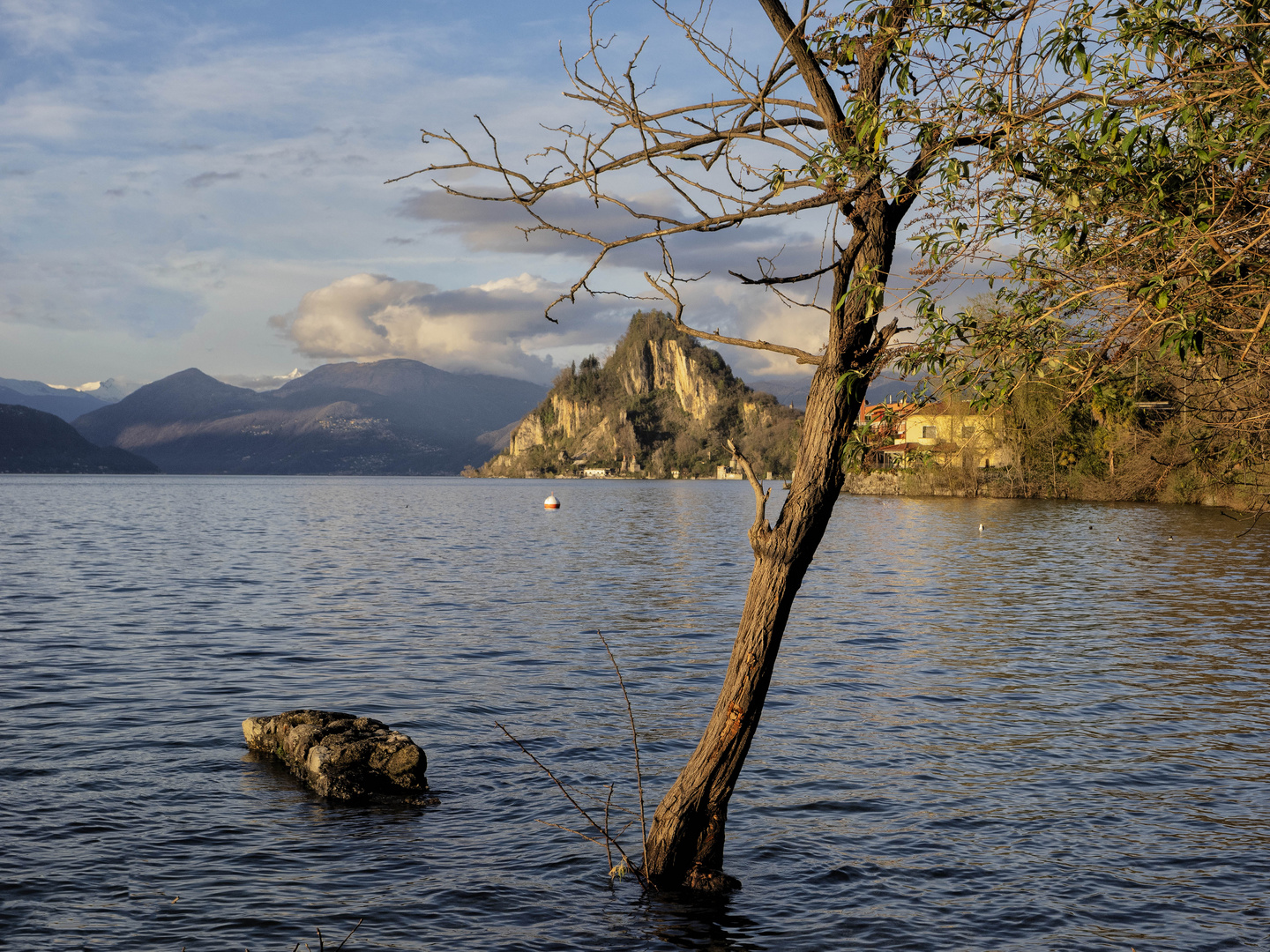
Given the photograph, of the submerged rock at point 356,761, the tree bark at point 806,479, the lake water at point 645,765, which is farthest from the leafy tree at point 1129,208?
the submerged rock at point 356,761

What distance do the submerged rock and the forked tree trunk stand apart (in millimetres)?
4074

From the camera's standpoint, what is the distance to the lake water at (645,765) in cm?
819

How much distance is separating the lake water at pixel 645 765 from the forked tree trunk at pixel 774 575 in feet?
2.75

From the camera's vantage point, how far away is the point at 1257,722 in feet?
45.9

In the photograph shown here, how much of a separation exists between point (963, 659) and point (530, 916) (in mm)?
13703

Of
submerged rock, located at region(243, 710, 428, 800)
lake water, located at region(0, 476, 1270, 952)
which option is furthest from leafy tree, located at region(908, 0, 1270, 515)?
submerged rock, located at region(243, 710, 428, 800)

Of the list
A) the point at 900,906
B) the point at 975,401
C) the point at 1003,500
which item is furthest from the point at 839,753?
the point at 1003,500

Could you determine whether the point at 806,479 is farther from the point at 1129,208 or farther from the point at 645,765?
the point at 645,765

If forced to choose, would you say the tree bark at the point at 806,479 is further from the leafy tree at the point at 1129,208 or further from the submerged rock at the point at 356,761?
the submerged rock at the point at 356,761

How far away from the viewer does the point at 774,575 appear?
725cm

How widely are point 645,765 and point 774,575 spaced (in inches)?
236

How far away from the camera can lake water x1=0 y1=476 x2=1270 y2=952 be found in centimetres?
819

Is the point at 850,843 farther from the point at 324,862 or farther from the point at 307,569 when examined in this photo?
the point at 307,569

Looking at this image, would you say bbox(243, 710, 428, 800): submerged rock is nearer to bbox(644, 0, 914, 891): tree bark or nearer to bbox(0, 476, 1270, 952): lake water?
bbox(0, 476, 1270, 952): lake water
